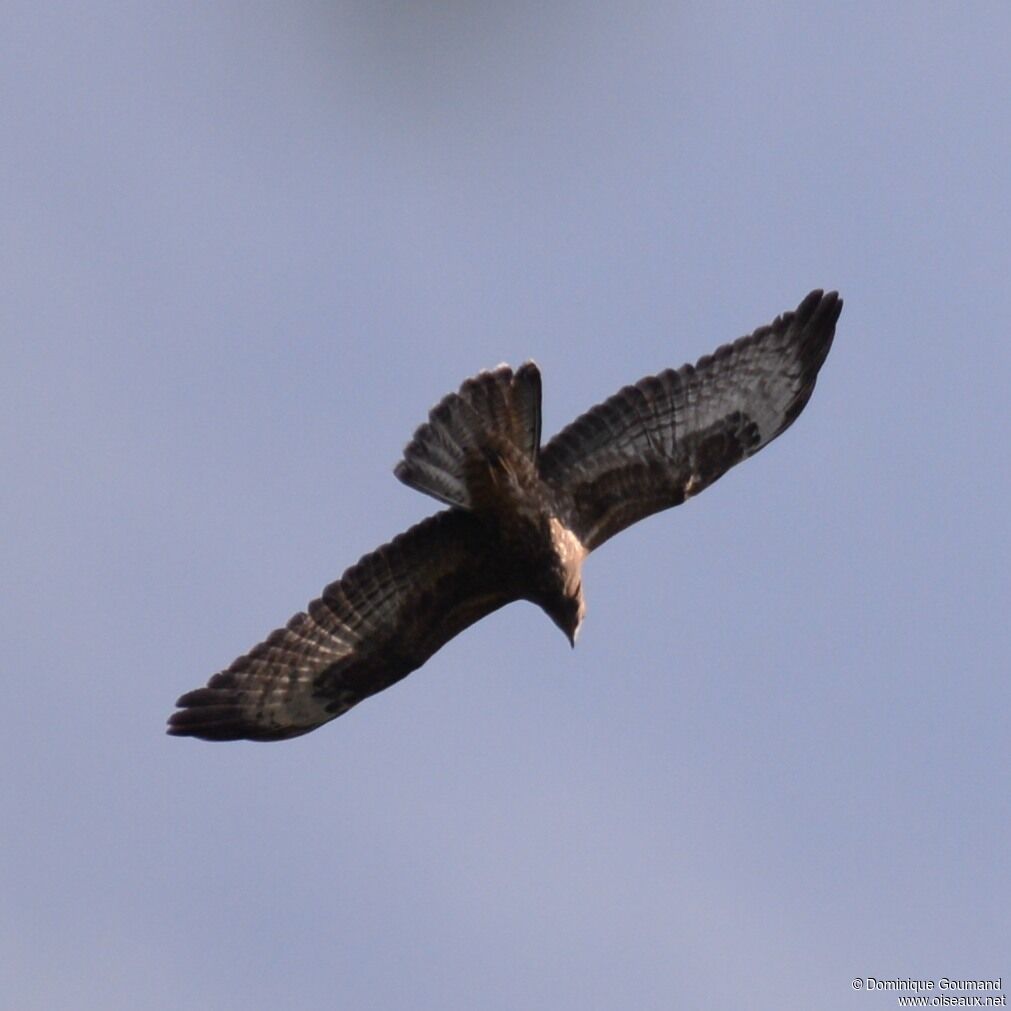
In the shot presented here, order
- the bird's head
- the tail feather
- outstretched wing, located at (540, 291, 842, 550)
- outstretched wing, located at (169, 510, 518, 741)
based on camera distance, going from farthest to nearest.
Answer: outstretched wing, located at (540, 291, 842, 550), outstretched wing, located at (169, 510, 518, 741), the bird's head, the tail feather

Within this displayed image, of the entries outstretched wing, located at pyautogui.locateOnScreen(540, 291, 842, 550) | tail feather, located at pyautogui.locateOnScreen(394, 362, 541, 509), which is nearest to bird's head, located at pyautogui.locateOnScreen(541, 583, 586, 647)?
outstretched wing, located at pyautogui.locateOnScreen(540, 291, 842, 550)

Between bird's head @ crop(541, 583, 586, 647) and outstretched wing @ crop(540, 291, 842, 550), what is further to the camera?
outstretched wing @ crop(540, 291, 842, 550)

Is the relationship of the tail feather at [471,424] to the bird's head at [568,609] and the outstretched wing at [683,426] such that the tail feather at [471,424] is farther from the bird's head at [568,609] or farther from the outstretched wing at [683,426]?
the bird's head at [568,609]

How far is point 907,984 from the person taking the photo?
1330 centimetres

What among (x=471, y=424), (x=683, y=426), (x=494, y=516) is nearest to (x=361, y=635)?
(x=494, y=516)

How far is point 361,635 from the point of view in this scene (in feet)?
44.2

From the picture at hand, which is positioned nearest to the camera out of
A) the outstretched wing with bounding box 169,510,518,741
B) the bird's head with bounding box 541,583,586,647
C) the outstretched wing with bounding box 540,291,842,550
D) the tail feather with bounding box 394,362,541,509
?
the tail feather with bounding box 394,362,541,509

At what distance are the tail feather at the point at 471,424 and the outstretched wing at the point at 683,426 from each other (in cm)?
64

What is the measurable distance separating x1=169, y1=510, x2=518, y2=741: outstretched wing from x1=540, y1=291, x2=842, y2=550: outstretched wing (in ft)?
2.32

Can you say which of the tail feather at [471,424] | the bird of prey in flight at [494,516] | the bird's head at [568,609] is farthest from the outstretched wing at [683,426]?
the tail feather at [471,424]

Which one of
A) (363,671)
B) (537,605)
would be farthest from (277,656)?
(537,605)

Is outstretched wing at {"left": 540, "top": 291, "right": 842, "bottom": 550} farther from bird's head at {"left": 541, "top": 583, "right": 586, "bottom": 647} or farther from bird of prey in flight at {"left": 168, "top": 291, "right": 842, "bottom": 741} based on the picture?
bird's head at {"left": 541, "top": 583, "right": 586, "bottom": 647}

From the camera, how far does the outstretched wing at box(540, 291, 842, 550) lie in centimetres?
1367

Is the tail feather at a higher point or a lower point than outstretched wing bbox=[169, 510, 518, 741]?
higher
